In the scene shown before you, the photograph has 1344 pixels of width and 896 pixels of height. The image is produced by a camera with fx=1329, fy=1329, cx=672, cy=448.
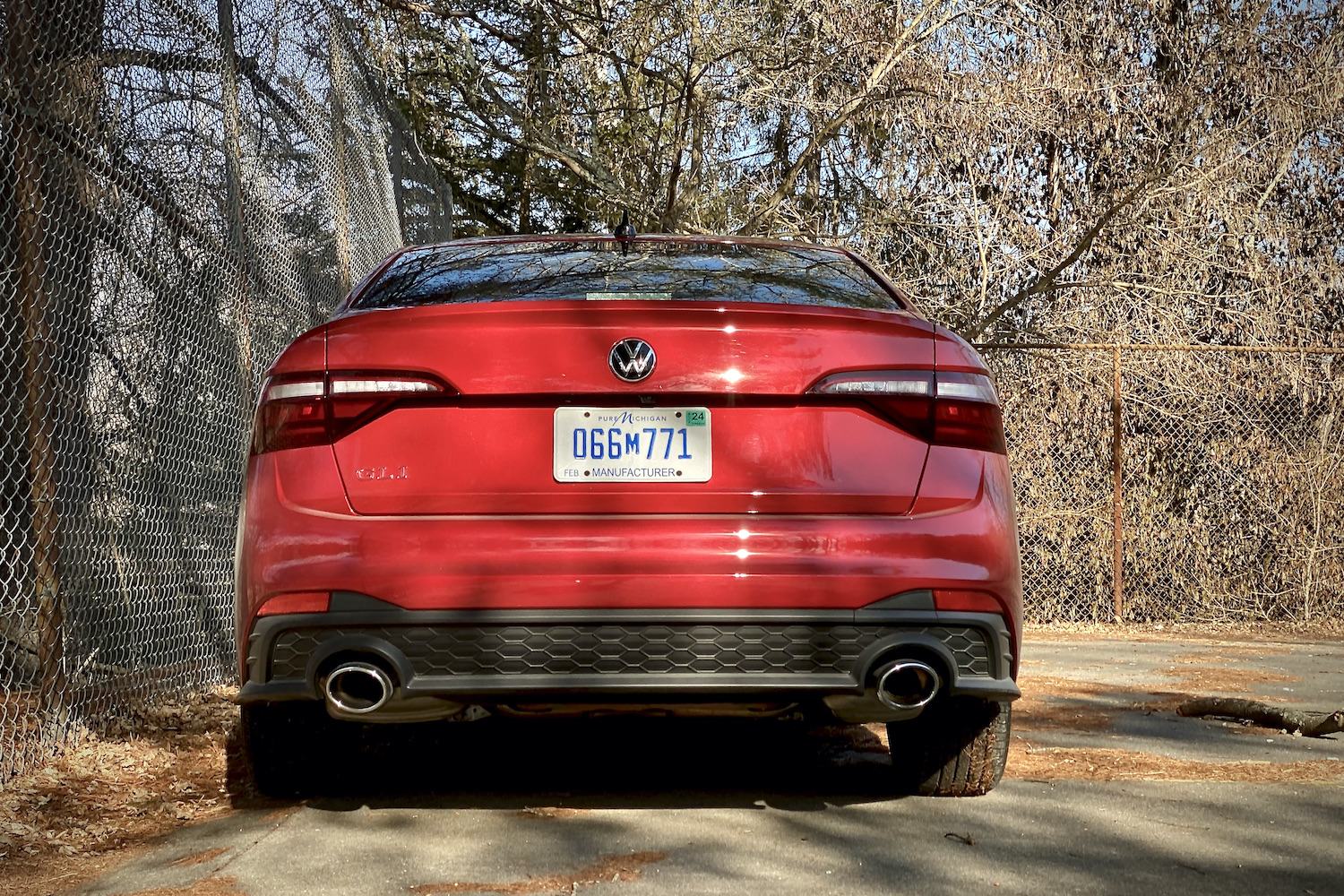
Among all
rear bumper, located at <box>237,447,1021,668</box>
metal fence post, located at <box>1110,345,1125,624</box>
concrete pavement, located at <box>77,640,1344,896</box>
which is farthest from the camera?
metal fence post, located at <box>1110,345,1125,624</box>

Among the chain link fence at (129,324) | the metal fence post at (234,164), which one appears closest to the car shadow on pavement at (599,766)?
the chain link fence at (129,324)

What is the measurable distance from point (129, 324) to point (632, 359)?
2.62 m

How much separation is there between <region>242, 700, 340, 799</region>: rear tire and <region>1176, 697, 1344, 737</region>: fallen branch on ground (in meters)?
3.40

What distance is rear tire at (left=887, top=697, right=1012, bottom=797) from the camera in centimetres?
350

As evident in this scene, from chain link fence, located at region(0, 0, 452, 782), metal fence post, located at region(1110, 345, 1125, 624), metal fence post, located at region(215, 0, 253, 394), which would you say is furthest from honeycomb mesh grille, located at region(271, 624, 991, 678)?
metal fence post, located at region(1110, 345, 1125, 624)

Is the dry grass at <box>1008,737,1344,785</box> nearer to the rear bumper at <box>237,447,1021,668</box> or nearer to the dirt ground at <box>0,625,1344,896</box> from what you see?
the dirt ground at <box>0,625,1344,896</box>

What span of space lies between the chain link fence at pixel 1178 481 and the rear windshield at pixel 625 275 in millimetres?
6089

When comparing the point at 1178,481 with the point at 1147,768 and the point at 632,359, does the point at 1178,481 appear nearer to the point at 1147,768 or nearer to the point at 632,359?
the point at 1147,768

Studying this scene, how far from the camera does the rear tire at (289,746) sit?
11.3ft

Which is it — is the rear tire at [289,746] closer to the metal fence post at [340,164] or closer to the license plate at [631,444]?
the license plate at [631,444]

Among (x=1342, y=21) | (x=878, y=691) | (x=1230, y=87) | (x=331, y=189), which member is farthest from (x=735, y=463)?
(x=1342, y=21)

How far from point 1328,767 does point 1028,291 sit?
292 inches

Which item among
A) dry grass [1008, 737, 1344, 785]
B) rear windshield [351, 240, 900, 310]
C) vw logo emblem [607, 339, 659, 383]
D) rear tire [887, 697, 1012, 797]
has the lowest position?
dry grass [1008, 737, 1344, 785]

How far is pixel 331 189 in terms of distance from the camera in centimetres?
676
